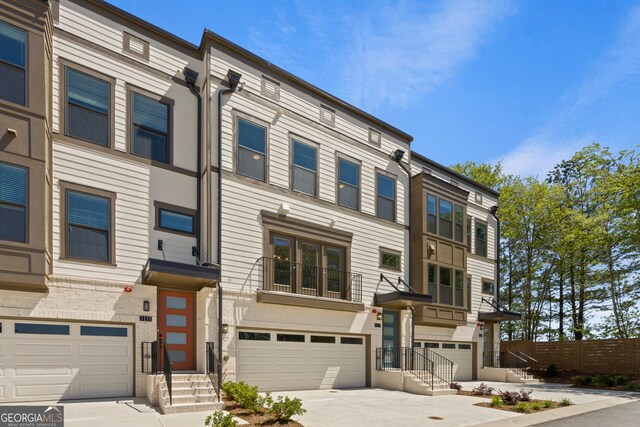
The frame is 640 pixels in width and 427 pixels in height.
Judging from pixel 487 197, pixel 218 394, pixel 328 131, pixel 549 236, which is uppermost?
pixel 328 131

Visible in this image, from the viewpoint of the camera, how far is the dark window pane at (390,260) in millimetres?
17594

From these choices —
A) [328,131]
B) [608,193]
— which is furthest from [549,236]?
[328,131]

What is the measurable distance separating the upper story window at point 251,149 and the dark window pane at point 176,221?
204 cm

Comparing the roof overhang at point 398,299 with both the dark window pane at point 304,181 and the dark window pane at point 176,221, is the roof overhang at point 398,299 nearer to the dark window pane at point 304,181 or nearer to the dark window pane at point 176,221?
the dark window pane at point 304,181

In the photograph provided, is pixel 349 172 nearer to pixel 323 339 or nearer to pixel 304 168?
pixel 304 168

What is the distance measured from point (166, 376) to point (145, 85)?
24.4 feet

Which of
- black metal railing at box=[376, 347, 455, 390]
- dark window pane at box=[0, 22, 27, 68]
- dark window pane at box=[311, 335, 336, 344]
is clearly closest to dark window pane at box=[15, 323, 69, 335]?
dark window pane at box=[0, 22, 27, 68]

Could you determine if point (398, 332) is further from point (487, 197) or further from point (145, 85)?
point (145, 85)

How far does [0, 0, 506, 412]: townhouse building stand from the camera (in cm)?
1016

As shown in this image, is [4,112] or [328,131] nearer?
[4,112]

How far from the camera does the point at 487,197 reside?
80.9 feet

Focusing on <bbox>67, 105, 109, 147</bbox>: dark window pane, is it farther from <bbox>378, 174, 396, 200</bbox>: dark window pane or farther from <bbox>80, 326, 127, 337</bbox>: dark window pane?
<bbox>378, 174, 396, 200</bbox>: dark window pane

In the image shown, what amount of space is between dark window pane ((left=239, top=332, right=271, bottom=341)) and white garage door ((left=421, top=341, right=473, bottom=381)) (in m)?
8.49

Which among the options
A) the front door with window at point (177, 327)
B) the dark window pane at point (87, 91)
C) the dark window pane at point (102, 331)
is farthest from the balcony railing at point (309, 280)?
the dark window pane at point (87, 91)
